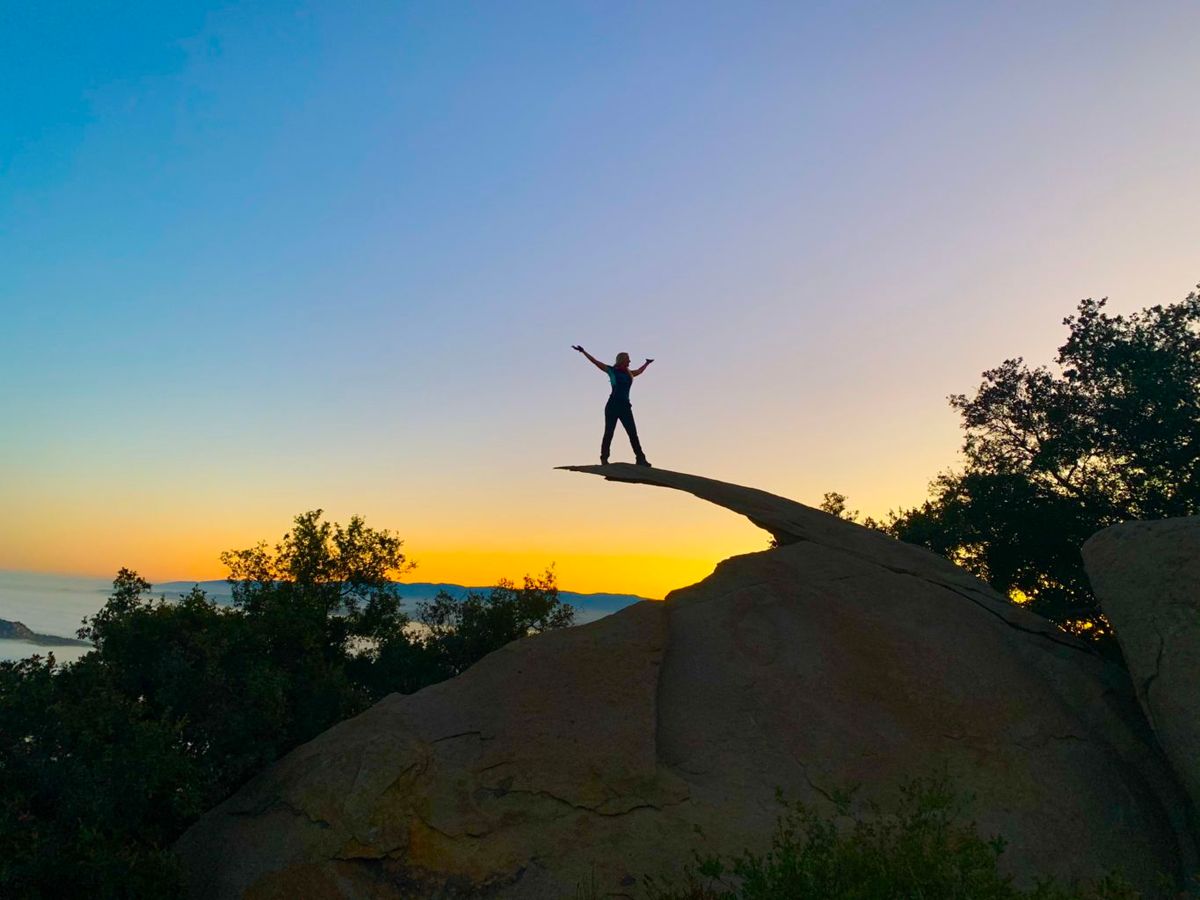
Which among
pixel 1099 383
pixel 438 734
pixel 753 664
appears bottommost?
pixel 438 734

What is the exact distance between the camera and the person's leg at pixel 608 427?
18766mm

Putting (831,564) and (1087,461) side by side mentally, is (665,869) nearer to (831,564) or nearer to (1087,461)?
(831,564)

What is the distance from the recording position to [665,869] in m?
9.98

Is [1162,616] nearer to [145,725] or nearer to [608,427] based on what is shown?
[608,427]

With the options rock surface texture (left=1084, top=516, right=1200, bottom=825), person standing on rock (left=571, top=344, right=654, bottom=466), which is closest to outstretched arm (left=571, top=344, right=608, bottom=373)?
person standing on rock (left=571, top=344, right=654, bottom=466)

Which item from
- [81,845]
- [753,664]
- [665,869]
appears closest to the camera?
[665,869]

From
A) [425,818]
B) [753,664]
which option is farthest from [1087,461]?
[425,818]

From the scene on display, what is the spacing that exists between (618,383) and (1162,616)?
10756mm

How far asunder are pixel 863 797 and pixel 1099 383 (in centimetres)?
1846

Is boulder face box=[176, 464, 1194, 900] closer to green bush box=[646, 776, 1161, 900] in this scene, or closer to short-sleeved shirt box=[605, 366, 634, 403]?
green bush box=[646, 776, 1161, 900]

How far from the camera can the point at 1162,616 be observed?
39.9ft

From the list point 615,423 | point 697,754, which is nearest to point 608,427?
point 615,423

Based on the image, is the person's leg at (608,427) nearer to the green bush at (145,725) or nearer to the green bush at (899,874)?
the green bush at (145,725)

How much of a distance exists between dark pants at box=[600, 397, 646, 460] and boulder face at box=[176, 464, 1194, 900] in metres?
4.76
